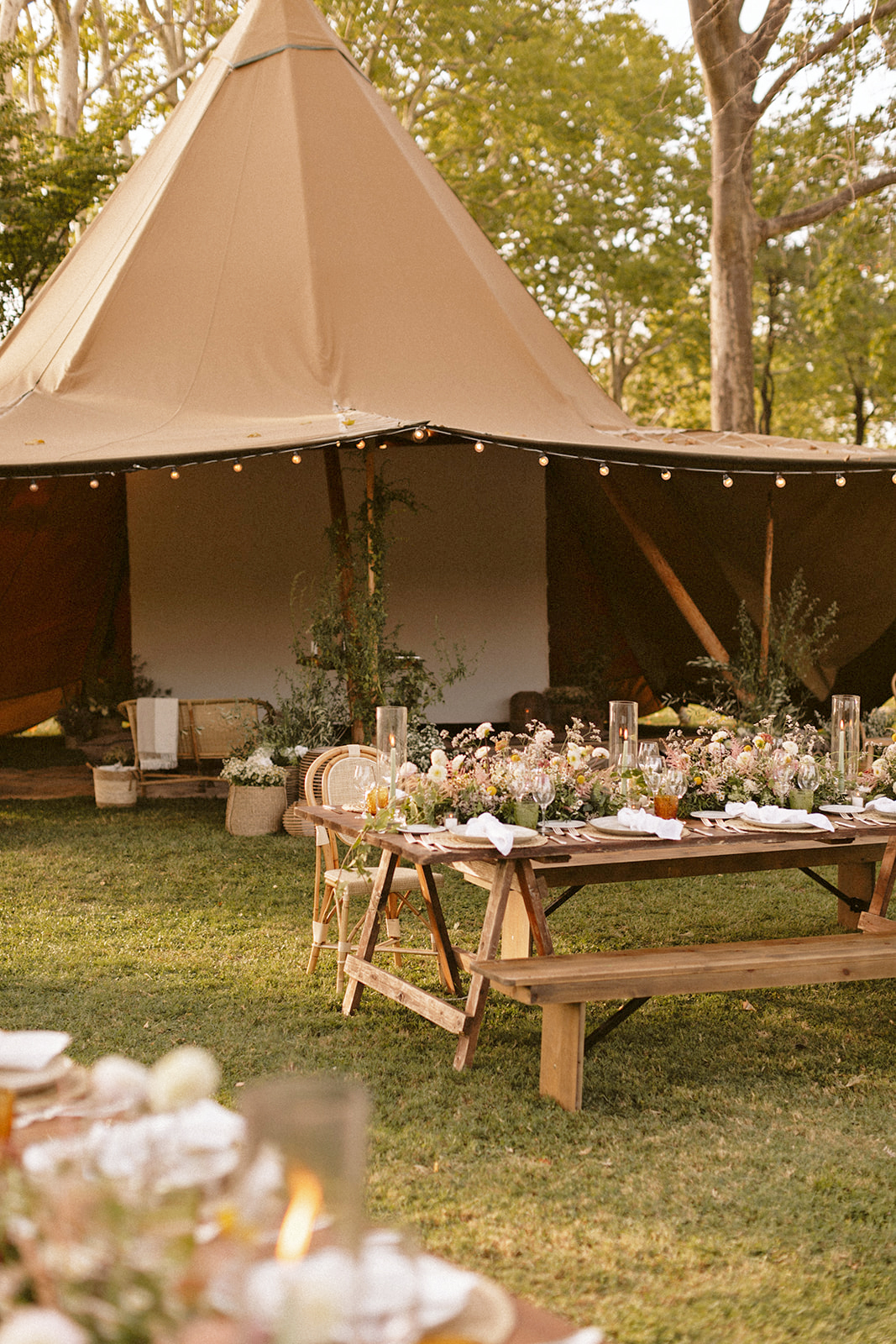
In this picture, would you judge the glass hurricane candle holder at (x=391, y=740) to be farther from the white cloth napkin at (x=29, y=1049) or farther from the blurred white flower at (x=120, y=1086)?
the blurred white flower at (x=120, y=1086)

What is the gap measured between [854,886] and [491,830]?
2373 mm

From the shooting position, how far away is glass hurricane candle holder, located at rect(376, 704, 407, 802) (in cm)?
389

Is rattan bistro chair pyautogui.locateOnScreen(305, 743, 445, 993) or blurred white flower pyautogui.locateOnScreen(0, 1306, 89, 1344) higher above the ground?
blurred white flower pyautogui.locateOnScreen(0, 1306, 89, 1344)

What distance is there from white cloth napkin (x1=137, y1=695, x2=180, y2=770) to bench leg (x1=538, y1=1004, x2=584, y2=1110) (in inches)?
199

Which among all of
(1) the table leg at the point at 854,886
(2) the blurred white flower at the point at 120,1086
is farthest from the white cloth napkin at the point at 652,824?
(2) the blurred white flower at the point at 120,1086

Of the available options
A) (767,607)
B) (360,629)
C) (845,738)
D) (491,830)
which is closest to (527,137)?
(767,607)

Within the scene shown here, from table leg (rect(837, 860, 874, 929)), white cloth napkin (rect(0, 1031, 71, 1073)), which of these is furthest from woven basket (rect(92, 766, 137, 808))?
white cloth napkin (rect(0, 1031, 71, 1073))

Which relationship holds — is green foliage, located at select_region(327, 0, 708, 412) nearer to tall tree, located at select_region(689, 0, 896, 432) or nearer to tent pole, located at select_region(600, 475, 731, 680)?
tall tree, located at select_region(689, 0, 896, 432)

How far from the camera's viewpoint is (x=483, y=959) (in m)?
3.46

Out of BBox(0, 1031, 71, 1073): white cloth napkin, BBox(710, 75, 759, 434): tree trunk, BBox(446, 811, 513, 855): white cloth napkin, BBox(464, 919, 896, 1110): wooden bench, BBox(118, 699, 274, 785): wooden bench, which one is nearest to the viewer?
BBox(0, 1031, 71, 1073): white cloth napkin

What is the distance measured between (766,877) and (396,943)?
101 inches

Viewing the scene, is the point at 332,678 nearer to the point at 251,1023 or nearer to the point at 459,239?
the point at 459,239

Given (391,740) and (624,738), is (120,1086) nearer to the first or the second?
(391,740)

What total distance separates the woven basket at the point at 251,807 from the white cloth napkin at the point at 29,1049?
5.47 meters
